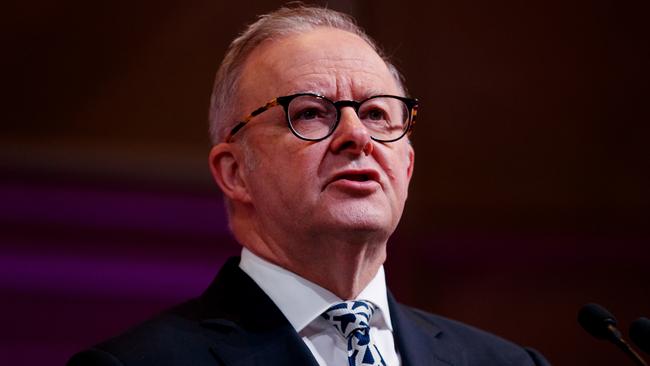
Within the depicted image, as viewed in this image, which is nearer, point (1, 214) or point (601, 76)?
point (1, 214)

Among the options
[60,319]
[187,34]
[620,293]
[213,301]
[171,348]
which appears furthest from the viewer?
[620,293]

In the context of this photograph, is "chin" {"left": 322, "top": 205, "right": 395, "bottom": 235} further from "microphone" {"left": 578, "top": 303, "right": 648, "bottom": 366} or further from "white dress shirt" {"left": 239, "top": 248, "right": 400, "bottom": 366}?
"microphone" {"left": 578, "top": 303, "right": 648, "bottom": 366}

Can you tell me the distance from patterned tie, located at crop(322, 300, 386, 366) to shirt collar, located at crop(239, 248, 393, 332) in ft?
0.09

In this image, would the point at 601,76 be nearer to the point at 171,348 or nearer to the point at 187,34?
the point at 187,34

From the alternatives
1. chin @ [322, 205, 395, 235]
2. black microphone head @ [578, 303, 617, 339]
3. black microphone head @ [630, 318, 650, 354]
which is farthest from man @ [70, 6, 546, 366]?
black microphone head @ [630, 318, 650, 354]

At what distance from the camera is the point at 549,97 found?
12.2 ft

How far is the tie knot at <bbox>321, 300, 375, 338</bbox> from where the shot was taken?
Answer: 5.95ft

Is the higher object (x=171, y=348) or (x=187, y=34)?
(x=187, y=34)

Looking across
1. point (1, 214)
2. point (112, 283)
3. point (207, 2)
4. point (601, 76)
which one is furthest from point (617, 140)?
point (1, 214)

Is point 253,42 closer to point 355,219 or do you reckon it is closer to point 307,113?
point 307,113

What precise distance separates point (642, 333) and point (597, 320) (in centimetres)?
12

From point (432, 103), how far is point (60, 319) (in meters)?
1.74

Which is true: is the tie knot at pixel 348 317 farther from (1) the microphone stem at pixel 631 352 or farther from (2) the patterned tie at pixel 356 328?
(1) the microphone stem at pixel 631 352

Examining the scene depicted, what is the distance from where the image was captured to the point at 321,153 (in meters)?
1.82
